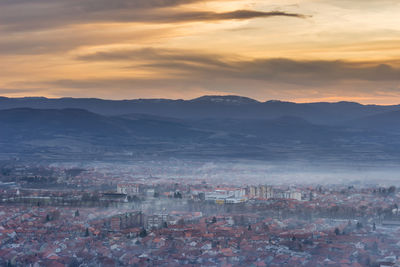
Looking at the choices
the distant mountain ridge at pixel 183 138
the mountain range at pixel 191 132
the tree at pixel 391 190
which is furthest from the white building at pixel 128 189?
the mountain range at pixel 191 132

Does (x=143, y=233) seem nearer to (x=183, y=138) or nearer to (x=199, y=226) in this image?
(x=199, y=226)

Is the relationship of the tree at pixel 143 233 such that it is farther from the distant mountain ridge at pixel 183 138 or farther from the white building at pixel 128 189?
the distant mountain ridge at pixel 183 138

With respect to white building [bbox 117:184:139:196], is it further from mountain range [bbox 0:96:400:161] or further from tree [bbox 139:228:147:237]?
mountain range [bbox 0:96:400:161]

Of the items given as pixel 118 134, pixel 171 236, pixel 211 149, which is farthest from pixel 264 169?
pixel 118 134

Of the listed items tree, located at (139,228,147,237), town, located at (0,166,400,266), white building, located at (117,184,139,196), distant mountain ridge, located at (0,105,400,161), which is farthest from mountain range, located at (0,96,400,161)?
tree, located at (139,228,147,237)

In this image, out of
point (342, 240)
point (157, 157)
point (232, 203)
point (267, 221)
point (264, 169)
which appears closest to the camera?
point (342, 240)

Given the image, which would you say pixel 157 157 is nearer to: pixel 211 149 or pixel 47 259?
pixel 211 149
